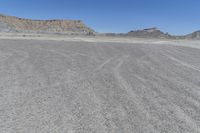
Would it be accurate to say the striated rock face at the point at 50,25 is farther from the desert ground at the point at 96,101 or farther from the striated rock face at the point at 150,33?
the desert ground at the point at 96,101

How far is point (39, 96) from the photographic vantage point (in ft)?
23.2

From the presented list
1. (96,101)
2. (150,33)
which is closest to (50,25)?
(150,33)

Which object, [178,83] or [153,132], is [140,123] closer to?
[153,132]

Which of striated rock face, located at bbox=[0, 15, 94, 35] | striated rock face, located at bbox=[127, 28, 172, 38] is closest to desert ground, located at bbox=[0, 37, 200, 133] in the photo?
striated rock face, located at bbox=[0, 15, 94, 35]

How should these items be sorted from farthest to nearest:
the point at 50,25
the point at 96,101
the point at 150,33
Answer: the point at 150,33, the point at 50,25, the point at 96,101

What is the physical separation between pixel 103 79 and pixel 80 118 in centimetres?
396

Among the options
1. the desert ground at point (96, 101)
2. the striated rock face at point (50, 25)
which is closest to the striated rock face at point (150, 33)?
the striated rock face at point (50, 25)

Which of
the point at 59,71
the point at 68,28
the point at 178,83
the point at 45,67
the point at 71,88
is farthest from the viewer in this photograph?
the point at 68,28

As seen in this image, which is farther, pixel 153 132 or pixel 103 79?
pixel 103 79

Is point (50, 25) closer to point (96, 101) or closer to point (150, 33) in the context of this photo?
point (150, 33)

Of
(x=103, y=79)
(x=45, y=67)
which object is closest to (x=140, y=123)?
(x=103, y=79)

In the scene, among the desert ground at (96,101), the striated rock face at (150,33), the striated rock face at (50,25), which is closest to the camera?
the desert ground at (96,101)

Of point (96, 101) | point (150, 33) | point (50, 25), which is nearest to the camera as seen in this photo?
point (96, 101)

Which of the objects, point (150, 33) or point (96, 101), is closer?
point (96, 101)
